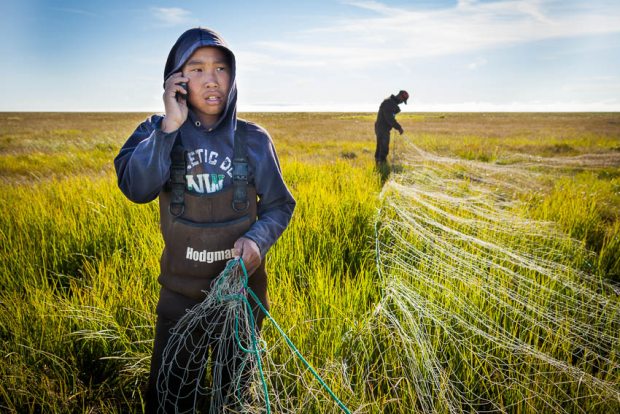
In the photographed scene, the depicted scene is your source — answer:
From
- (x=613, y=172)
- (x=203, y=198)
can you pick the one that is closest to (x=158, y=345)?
(x=203, y=198)

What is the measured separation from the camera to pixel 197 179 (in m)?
1.33

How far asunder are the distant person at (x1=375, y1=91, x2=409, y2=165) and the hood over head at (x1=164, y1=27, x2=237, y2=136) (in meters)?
7.12

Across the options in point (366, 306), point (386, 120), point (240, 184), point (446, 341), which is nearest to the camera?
point (240, 184)

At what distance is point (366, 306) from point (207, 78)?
1575 mm

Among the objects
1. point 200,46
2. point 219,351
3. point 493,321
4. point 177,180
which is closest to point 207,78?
point 200,46

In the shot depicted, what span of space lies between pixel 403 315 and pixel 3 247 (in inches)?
126

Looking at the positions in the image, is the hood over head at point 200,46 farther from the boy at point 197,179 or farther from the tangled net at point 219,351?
the tangled net at point 219,351

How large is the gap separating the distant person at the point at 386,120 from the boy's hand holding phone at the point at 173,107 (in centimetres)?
732

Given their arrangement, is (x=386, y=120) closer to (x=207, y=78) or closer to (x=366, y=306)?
(x=366, y=306)

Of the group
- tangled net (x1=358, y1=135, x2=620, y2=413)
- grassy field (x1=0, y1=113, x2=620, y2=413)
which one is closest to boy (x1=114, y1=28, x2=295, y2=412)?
grassy field (x1=0, y1=113, x2=620, y2=413)

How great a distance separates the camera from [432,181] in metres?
5.69

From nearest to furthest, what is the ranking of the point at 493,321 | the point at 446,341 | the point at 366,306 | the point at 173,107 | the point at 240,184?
the point at 173,107, the point at 240,184, the point at 446,341, the point at 493,321, the point at 366,306

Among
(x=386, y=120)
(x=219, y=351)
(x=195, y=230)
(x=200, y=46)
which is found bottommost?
(x=219, y=351)

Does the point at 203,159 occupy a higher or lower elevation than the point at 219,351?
higher
